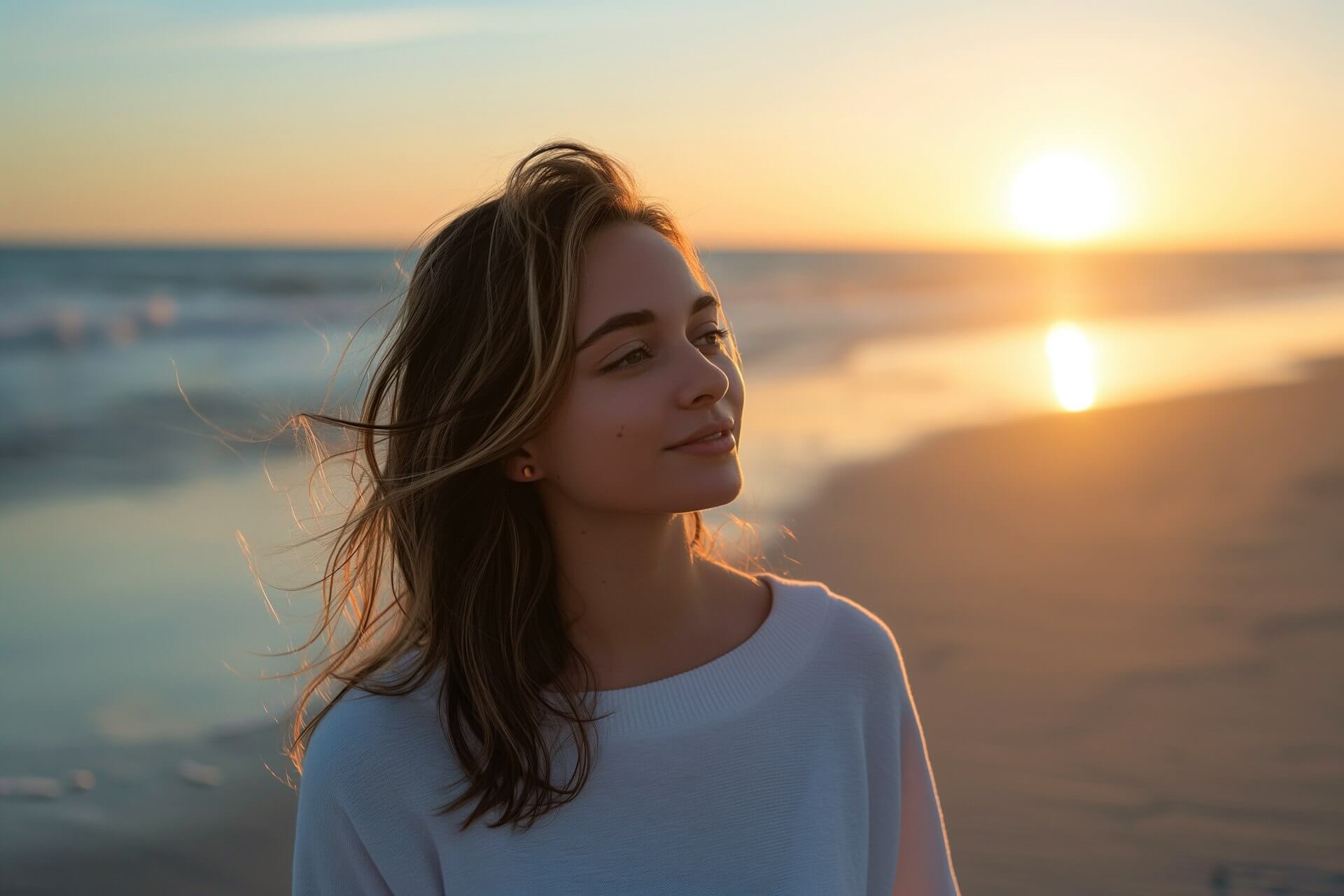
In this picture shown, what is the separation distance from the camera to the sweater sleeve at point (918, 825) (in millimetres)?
2309

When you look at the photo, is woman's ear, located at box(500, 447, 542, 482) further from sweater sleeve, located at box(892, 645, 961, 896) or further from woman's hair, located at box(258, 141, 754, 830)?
sweater sleeve, located at box(892, 645, 961, 896)

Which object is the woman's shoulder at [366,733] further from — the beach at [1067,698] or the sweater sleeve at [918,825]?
the beach at [1067,698]

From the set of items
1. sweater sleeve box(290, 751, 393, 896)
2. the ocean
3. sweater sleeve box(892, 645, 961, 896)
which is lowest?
the ocean

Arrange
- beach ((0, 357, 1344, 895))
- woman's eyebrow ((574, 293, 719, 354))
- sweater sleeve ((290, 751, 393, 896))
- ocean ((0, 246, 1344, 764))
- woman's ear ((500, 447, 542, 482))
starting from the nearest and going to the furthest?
sweater sleeve ((290, 751, 393, 896))
woman's eyebrow ((574, 293, 719, 354))
woman's ear ((500, 447, 542, 482))
beach ((0, 357, 1344, 895))
ocean ((0, 246, 1344, 764))

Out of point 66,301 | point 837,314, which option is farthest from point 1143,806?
point 66,301

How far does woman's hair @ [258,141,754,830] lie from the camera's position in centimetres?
207

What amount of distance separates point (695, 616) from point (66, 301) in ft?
96.3

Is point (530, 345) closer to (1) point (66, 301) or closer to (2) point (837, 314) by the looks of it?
(2) point (837, 314)

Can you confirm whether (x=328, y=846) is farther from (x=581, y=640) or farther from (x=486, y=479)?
(x=486, y=479)

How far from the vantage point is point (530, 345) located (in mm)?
2105

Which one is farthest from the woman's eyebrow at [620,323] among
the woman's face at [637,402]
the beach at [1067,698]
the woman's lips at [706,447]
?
the beach at [1067,698]

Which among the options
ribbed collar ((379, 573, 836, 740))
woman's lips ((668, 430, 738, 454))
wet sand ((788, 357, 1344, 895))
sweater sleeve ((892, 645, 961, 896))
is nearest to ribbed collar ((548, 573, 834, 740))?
ribbed collar ((379, 573, 836, 740))

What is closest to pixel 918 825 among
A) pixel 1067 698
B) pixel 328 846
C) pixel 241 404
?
pixel 328 846

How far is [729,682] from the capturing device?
218cm
